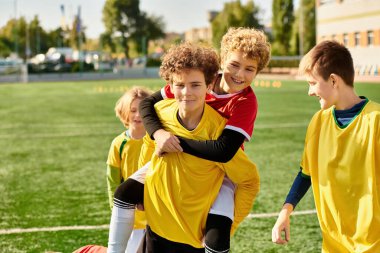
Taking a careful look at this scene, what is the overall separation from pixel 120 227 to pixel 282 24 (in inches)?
2653

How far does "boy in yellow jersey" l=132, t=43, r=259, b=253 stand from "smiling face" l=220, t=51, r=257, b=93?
0.10 m

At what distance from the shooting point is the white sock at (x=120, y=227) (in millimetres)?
3289

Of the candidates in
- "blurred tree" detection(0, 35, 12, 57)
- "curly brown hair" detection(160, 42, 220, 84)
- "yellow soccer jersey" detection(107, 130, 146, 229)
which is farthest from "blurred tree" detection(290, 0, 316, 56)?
"curly brown hair" detection(160, 42, 220, 84)

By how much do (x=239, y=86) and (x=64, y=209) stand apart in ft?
12.5

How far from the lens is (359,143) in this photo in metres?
2.81

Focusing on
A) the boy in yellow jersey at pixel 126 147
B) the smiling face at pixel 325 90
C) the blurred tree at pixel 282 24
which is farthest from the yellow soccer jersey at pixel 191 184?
the blurred tree at pixel 282 24

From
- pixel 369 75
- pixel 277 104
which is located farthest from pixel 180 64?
pixel 369 75

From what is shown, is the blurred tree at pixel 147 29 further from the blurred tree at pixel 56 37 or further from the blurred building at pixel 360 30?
the blurred building at pixel 360 30

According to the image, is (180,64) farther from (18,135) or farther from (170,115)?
(18,135)

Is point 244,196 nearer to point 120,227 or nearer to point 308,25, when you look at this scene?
point 120,227

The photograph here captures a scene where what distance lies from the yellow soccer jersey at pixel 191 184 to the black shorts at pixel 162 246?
0.04m

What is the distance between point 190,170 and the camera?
310cm

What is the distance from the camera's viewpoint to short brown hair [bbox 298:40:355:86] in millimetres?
2891

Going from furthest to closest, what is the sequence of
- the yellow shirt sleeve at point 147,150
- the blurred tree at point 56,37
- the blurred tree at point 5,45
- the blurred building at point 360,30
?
the blurred tree at point 56,37, the blurred tree at point 5,45, the blurred building at point 360,30, the yellow shirt sleeve at point 147,150
